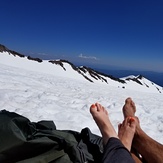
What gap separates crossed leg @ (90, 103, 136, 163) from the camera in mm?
1478

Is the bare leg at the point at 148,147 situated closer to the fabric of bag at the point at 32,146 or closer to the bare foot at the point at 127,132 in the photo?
the bare foot at the point at 127,132

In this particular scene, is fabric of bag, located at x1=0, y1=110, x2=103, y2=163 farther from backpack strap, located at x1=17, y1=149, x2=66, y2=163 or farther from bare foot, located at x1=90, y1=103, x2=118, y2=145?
bare foot, located at x1=90, y1=103, x2=118, y2=145

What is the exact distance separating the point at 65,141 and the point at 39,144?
19cm

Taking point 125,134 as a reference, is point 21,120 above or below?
above

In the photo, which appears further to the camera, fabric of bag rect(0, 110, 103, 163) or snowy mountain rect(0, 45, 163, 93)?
snowy mountain rect(0, 45, 163, 93)

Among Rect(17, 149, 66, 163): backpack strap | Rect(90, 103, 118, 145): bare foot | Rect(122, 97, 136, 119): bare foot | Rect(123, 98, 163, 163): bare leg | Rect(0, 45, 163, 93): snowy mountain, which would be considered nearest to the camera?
Rect(17, 149, 66, 163): backpack strap

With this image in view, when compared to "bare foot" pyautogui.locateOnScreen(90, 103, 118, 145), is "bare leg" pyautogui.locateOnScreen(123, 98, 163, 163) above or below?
below

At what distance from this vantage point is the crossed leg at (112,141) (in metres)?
1.48

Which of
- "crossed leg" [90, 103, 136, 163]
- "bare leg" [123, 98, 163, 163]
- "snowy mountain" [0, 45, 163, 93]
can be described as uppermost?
"crossed leg" [90, 103, 136, 163]

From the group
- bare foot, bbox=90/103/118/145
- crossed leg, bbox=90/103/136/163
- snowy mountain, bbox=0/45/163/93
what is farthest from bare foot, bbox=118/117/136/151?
snowy mountain, bbox=0/45/163/93

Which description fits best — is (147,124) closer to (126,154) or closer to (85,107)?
(85,107)

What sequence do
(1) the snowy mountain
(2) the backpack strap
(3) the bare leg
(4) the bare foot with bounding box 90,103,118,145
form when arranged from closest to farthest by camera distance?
(2) the backpack strap < (3) the bare leg < (4) the bare foot with bounding box 90,103,118,145 < (1) the snowy mountain

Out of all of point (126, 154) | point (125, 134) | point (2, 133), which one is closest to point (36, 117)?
point (125, 134)

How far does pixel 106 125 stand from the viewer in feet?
6.97
